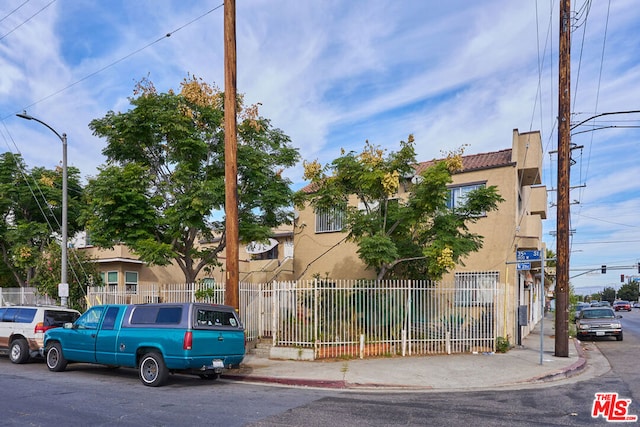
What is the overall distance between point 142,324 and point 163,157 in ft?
25.1

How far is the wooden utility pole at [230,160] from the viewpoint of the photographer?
1317cm

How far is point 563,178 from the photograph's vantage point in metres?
14.9

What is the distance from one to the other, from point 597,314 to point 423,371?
15.2 m

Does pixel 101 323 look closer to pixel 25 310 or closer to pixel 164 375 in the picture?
pixel 164 375

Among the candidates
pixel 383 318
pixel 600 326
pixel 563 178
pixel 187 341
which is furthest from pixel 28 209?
pixel 600 326

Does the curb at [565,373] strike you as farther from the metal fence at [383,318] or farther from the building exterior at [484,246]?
the metal fence at [383,318]

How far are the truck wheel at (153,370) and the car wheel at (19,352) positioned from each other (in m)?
5.33

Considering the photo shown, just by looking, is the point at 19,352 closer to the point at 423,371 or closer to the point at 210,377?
the point at 210,377

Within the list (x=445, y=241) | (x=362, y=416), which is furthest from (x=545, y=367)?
(x=362, y=416)

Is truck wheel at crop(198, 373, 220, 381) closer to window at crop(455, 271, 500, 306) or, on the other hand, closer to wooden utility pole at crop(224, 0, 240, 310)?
wooden utility pole at crop(224, 0, 240, 310)

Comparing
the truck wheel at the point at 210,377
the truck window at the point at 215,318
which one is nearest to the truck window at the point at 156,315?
the truck window at the point at 215,318

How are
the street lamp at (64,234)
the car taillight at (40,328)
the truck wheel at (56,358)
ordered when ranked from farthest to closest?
1. the street lamp at (64,234)
2. the car taillight at (40,328)
3. the truck wheel at (56,358)

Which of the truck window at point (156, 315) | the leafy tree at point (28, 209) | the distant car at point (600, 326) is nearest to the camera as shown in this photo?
the truck window at point (156, 315)

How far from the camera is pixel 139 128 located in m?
16.4
